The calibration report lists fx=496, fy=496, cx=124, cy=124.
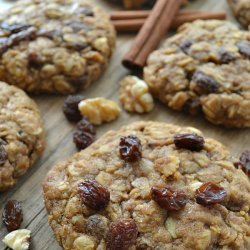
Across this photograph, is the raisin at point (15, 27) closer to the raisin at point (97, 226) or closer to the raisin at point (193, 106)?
the raisin at point (193, 106)

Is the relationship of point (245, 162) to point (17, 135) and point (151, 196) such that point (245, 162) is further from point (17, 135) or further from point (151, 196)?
point (17, 135)

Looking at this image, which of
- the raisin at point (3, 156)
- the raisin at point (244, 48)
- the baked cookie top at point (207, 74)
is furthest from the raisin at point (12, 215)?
the raisin at point (244, 48)

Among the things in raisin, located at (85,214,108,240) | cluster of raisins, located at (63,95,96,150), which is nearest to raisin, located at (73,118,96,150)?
cluster of raisins, located at (63,95,96,150)

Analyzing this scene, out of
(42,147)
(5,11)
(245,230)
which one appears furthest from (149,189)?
(5,11)

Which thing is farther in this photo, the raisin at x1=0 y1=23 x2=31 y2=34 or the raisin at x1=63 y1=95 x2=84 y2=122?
the raisin at x1=0 y1=23 x2=31 y2=34

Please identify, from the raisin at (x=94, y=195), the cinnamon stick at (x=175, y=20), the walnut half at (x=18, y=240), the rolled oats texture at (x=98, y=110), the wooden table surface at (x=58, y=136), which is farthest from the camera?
the cinnamon stick at (x=175, y=20)

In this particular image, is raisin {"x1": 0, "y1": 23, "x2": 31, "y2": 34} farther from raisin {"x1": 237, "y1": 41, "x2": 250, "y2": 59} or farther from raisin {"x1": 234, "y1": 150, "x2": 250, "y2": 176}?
raisin {"x1": 234, "y1": 150, "x2": 250, "y2": 176}
